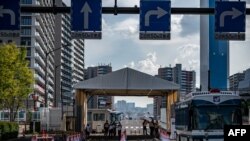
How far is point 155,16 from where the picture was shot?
22.6m

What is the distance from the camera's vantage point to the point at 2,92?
55.9 meters

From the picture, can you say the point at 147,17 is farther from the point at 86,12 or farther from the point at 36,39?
the point at 36,39

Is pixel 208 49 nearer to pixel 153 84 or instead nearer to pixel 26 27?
pixel 153 84

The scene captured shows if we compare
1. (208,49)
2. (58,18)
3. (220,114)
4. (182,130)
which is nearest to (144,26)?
(220,114)

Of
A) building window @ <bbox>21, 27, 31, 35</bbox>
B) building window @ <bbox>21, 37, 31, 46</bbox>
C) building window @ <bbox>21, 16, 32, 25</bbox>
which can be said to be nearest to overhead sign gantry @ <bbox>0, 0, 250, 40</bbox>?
building window @ <bbox>21, 37, 31, 46</bbox>

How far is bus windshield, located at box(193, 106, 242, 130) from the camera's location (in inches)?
1027

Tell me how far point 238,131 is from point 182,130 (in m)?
19.3

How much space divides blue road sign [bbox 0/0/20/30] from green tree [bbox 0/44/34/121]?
112ft

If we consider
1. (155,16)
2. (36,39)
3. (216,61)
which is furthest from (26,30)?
(155,16)

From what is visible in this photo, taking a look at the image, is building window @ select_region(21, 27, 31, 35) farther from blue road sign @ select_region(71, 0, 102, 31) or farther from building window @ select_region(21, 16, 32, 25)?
blue road sign @ select_region(71, 0, 102, 31)

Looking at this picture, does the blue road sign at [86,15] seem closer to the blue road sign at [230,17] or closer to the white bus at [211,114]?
the blue road sign at [230,17]

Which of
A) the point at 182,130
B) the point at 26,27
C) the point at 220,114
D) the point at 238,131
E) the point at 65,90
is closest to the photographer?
the point at 238,131

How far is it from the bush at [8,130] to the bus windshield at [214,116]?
22.6 m

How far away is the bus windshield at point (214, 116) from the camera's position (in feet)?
85.5
